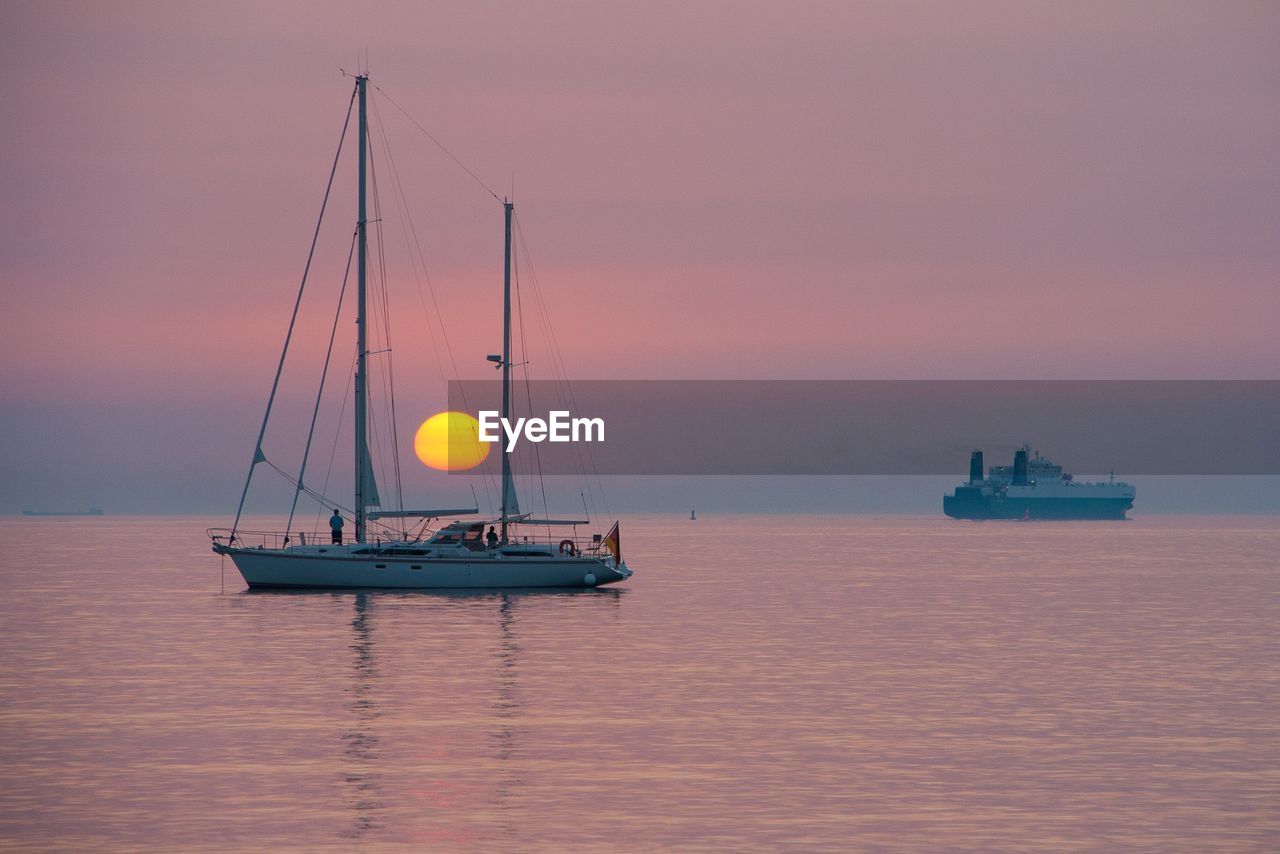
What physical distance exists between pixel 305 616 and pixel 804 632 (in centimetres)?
1997

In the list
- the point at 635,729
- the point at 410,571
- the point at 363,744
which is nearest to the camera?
the point at 363,744

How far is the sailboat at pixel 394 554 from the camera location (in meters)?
73.1

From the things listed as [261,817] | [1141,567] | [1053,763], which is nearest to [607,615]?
[1053,763]

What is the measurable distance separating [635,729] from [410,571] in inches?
1571

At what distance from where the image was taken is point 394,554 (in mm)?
73438

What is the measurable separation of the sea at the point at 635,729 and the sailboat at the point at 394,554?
1.82m

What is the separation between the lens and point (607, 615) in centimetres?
6956

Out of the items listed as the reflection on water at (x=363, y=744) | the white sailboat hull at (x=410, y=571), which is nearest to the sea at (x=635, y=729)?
the reflection on water at (x=363, y=744)

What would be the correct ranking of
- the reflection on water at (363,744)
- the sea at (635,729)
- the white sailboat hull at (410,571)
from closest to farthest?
1. the sea at (635,729)
2. the reflection on water at (363,744)
3. the white sailboat hull at (410,571)

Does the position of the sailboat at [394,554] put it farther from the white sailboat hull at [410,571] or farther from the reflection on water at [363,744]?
the reflection on water at [363,744]

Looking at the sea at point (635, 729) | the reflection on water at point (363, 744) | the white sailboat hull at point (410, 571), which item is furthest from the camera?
the white sailboat hull at point (410, 571)

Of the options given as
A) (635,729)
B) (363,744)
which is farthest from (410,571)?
(363,744)

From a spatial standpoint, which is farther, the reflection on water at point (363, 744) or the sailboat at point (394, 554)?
the sailboat at point (394, 554)

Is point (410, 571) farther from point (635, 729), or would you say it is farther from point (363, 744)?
point (363, 744)
